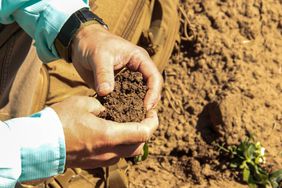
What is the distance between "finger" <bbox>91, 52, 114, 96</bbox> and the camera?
146 centimetres

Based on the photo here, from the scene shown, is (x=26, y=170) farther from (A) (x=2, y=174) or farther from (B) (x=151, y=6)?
(B) (x=151, y=6)

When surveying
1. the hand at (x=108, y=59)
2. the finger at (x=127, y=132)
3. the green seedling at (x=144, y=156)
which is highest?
the hand at (x=108, y=59)

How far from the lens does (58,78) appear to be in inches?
80.7

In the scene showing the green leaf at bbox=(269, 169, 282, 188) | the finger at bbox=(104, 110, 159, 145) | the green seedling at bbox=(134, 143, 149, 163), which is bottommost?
the green seedling at bbox=(134, 143, 149, 163)

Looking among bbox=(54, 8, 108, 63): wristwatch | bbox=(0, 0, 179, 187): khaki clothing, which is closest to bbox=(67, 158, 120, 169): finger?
bbox=(54, 8, 108, 63): wristwatch

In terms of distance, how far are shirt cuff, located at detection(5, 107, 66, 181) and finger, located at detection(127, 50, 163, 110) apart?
0.27 m

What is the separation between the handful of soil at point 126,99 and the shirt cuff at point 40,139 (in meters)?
0.14

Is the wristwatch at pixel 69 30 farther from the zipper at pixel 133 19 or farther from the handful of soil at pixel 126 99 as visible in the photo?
the zipper at pixel 133 19

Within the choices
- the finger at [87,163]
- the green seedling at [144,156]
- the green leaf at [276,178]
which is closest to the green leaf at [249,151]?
the green leaf at [276,178]

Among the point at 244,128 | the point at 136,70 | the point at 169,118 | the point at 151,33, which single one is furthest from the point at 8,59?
the point at 244,128

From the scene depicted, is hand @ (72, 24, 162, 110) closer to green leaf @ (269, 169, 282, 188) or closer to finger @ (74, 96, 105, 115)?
finger @ (74, 96, 105, 115)

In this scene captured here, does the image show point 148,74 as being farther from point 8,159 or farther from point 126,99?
point 8,159

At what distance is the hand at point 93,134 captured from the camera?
139 cm

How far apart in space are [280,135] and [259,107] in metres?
0.15
